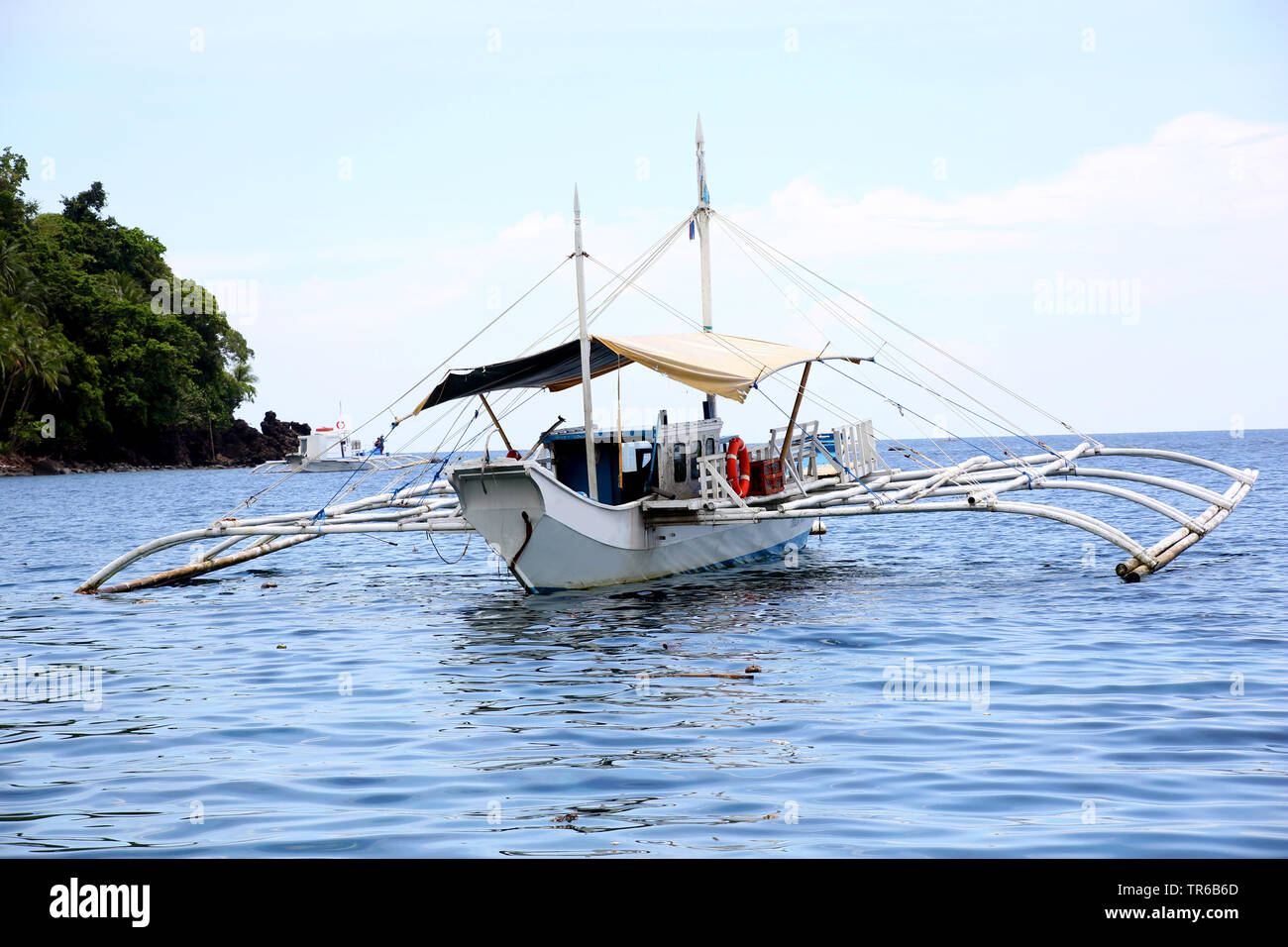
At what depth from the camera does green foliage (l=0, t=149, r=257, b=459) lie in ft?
246

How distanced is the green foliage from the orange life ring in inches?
2501

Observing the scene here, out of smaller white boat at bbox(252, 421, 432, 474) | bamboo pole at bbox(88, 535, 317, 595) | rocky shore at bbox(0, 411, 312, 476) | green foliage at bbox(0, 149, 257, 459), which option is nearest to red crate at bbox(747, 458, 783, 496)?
bamboo pole at bbox(88, 535, 317, 595)

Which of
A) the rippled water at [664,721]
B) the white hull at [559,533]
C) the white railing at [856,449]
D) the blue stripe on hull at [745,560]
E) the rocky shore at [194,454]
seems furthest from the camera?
the rocky shore at [194,454]

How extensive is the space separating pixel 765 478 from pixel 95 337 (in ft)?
A: 243

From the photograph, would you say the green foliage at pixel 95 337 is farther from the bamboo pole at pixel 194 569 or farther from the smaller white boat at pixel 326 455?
the bamboo pole at pixel 194 569

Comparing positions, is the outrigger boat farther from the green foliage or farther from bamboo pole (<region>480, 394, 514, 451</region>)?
the green foliage

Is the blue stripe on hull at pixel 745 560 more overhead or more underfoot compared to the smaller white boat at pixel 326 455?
more underfoot

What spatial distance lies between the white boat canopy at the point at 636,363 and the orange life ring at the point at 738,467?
1.10 meters

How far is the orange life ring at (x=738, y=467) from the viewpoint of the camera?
19438 mm

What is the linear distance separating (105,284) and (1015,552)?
77.9 metres

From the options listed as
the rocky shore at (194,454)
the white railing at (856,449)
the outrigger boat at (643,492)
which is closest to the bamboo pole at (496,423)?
the outrigger boat at (643,492)

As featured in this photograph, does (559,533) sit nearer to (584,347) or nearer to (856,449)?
(584,347)
